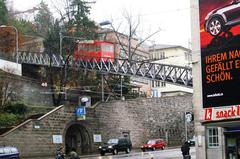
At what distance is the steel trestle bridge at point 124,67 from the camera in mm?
61622

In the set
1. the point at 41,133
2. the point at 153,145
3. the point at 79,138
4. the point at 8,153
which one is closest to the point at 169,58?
the point at 153,145

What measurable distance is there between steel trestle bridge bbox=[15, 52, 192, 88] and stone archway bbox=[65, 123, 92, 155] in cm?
919

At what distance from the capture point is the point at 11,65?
73938mm

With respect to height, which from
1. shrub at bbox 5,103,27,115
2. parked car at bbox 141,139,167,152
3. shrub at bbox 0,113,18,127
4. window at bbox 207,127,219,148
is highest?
shrub at bbox 5,103,27,115

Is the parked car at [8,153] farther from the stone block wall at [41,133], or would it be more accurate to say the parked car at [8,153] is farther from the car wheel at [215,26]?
the car wheel at [215,26]

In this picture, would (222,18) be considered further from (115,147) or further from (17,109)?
(17,109)

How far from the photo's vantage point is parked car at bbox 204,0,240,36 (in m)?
31.8

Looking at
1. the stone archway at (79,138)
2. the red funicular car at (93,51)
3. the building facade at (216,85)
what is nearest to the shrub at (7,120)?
the stone archway at (79,138)

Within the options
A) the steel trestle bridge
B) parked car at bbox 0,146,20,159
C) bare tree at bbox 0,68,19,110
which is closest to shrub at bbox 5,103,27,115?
bare tree at bbox 0,68,19,110

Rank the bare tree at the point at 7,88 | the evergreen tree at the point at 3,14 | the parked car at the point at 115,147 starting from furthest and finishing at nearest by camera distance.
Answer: the evergreen tree at the point at 3,14 → the bare tree at the point at 7,88 → the parked car at the point at 115,147

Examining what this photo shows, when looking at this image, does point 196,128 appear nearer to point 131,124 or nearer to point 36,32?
point 131,124

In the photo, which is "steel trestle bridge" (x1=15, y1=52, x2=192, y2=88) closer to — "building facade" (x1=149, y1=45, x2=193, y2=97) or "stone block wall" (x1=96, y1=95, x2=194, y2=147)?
"stone block wall" (x1=96, y1=95, x2=194, y2=147)

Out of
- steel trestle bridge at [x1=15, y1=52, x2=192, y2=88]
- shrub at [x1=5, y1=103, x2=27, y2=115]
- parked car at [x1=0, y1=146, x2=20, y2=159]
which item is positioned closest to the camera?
parked car at [x1=0, y1=146, x2=20, y2=159]

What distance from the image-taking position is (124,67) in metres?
70.6
